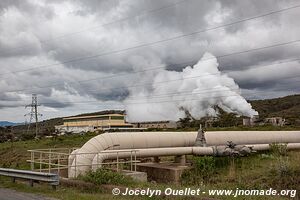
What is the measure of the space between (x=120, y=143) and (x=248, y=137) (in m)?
12.6

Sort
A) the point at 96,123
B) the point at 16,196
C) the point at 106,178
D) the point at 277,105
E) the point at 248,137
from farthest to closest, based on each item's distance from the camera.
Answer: the point at 277,105 < the point at 96,123 < the point at 248,137 < the point at 106,178 < the point at 16,196

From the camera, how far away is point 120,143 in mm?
22219

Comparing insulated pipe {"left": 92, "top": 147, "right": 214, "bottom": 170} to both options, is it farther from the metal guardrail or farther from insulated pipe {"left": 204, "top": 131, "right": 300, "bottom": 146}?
the metal guardrail

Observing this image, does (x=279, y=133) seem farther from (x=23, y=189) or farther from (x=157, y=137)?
(x=23, y=189)

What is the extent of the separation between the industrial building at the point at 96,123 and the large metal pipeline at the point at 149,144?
88251mm

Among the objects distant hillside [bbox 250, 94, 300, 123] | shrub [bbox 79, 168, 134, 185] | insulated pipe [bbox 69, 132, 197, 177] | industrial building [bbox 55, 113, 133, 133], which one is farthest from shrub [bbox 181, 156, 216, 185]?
distant hillside [bbox 250, 94, 300, 123]

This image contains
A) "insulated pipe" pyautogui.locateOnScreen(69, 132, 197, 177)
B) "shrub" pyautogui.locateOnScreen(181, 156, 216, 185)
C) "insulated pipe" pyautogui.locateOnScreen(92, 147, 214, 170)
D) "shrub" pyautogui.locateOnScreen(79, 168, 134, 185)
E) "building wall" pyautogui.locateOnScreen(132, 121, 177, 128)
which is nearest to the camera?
"shrub" pyautogui.locateOnScreen(79, 168, 134, 185)

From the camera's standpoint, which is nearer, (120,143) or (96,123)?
(120,143)

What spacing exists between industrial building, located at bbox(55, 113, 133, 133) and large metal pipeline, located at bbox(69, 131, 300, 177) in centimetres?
8825

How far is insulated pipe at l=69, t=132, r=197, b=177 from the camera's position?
63.1 feet

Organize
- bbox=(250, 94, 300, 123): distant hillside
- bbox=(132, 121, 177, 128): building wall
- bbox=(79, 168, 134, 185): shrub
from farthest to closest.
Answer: bbox=(250, 94, 300, 123): distant hillside
bbox=(132, 121, 177, 128): building wall
bbox=(79, 168, 134, 185): shrub

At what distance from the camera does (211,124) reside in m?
90.1

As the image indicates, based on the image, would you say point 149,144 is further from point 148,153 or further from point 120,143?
point 120,143

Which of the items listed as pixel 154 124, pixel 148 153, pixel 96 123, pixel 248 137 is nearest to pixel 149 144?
pixel 148 153
